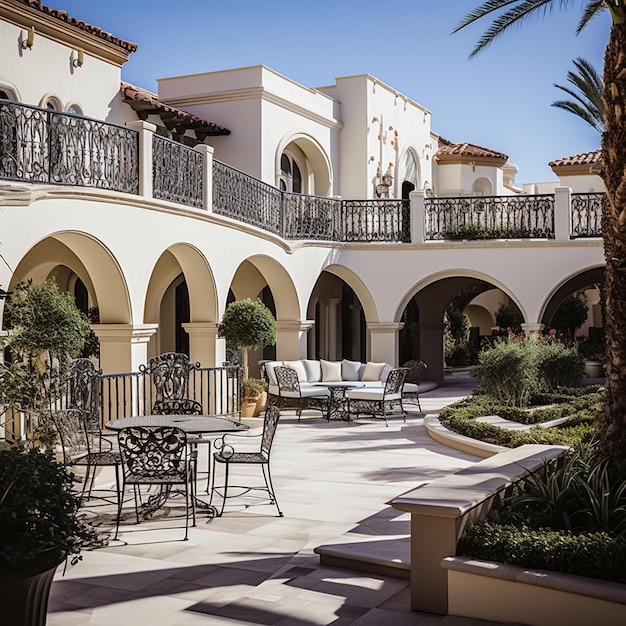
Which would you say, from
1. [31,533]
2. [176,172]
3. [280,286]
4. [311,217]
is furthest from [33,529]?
[311,217]

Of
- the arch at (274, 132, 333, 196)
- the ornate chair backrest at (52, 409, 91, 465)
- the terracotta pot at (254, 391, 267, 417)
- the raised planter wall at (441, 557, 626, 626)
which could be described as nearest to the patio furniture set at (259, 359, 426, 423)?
the terracotta pot at (254, 391, 267, 417)

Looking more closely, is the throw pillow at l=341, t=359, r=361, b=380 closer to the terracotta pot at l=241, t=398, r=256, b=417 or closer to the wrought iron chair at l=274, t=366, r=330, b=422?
the wrought iron chair at l=274, t=366, r=330, b=422

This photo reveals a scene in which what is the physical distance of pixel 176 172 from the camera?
14562 mm

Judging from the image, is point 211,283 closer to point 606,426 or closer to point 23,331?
point 23,331

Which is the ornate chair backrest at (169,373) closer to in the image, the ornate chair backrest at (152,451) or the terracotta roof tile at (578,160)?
the ornate chair backrest at (152,451)

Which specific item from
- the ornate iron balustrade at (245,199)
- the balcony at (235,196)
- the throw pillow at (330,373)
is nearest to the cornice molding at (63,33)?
the balcony at (235,196)

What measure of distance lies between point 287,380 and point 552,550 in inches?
488

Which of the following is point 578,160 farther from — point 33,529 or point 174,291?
point 33,529

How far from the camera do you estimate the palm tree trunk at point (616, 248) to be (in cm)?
710

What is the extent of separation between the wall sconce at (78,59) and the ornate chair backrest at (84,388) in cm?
737

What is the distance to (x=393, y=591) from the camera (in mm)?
6203

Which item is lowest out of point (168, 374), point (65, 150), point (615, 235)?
point (168, 374)

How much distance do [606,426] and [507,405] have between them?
928cm

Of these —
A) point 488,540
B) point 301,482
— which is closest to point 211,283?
point 301,482
